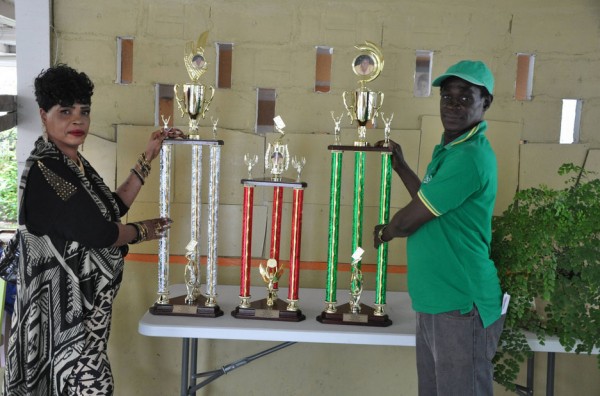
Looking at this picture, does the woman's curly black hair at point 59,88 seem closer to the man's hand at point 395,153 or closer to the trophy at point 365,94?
the trophy at point 365,94

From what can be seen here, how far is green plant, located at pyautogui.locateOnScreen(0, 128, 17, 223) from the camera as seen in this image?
22.9 ft

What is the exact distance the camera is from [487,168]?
197cm

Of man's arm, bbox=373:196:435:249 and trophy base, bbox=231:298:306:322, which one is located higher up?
man's arm, bbox=373:196:435:249

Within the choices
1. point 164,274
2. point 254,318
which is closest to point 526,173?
point 254,318

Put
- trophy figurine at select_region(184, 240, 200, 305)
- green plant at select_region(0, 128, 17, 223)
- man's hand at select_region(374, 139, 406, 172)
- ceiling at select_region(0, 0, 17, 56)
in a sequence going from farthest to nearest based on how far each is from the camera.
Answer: green plant at select_region(0, 128, 17, 223) → ceiling at select_region(0, 0, 17, 56) → trophy figurine at select_region(184, 240, 200, 305) → man's hand at select_region(374, 139, 406, 172)

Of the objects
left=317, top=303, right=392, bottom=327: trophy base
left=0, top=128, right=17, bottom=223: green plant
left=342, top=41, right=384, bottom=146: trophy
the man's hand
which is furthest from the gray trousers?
left=0, top=128, right=17, bottom=223: green plant

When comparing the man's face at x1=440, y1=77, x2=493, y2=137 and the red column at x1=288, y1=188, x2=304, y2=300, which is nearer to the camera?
the man's face at x1=440, y1=77, x2=493, y2=137

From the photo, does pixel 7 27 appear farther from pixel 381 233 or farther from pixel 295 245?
pixel 381 233

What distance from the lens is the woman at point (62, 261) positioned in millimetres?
2135

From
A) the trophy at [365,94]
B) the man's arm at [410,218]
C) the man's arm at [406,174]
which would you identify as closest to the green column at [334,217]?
the trophy at [365,94]

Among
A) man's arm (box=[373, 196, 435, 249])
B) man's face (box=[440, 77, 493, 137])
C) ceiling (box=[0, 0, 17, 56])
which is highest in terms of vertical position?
ceiling (box=[0, 0, 17, 56])

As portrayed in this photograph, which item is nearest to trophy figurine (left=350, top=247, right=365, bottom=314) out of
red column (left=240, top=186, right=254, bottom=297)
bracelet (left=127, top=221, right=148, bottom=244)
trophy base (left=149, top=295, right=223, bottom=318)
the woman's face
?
red column (left=240, top=186, right=254, bottom=297)

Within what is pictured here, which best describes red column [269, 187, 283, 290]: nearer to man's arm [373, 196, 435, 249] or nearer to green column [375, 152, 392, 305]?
green column [375, 152, 392, 305]

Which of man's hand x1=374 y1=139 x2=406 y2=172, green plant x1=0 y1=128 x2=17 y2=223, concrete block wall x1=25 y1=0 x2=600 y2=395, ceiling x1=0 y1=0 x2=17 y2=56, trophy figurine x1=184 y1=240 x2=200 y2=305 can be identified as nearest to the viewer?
man's hand x1=374 y1=139 x2=406 y2=172
